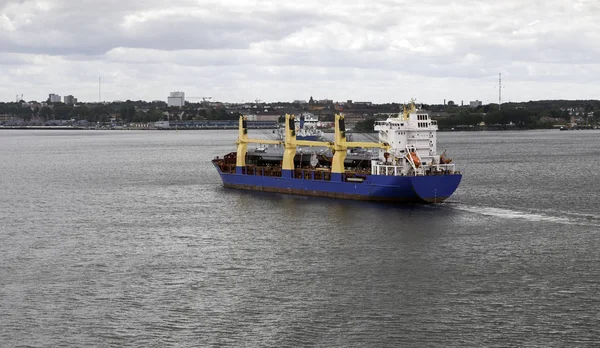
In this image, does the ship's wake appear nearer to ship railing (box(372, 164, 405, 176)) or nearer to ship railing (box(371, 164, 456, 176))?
ship railing (box(371, 164, 456, 176))

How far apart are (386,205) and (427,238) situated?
10546 millimetres

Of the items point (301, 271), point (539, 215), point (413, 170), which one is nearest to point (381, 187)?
point (413, 170)

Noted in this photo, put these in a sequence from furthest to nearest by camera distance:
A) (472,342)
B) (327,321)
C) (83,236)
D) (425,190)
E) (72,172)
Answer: (72,172) < (425,190) < (83,236) < (327,321) < (472,342)

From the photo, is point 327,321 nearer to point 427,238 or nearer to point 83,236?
point 427,238

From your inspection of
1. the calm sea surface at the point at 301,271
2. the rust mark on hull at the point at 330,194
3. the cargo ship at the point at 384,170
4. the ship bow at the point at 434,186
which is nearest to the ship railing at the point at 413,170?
the cargo ship at the point at 384,170

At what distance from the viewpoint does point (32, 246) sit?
41.2 meters

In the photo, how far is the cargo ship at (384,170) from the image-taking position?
5122 centimetres

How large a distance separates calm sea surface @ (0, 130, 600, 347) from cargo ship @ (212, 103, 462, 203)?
1.07 meters

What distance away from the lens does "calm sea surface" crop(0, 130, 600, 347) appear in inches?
1061

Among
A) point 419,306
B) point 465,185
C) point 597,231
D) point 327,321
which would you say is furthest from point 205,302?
point 465,185

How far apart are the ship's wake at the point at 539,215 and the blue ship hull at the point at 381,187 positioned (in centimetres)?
148

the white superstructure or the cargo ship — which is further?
the white superstructure

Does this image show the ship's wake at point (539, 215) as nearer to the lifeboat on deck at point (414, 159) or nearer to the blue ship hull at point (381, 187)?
the blue ship hull at point (381, 187)

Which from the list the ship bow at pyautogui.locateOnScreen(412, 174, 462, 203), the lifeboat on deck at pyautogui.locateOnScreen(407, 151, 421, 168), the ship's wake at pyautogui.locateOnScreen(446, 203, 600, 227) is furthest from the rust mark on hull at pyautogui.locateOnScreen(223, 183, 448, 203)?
the ship's wake at pyautogui.locateOnScreen(446, 203, 600, 227)
